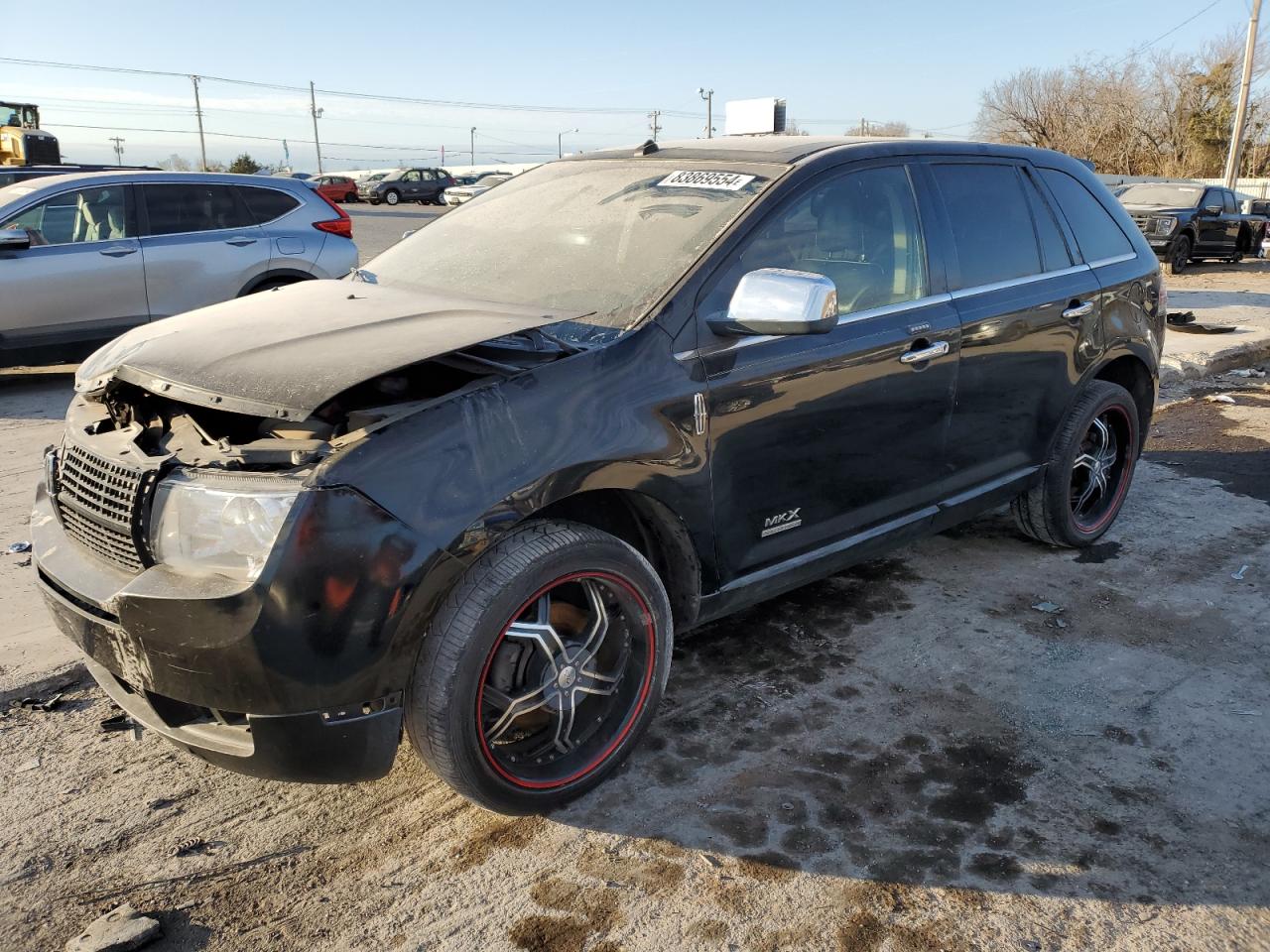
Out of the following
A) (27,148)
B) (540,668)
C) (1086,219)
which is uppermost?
(27,148)

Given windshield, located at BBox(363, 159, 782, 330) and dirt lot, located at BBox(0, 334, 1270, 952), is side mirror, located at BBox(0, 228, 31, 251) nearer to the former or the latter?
dirt lot, located at BBox(0, 334, 1270, 952)

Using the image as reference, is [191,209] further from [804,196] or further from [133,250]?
[804,196]

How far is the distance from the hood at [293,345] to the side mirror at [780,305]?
1.68ft

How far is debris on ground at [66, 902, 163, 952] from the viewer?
93.3 inches

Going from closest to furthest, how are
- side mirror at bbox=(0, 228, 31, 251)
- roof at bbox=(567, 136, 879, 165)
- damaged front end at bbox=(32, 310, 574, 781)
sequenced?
1. damaged front end at bbox=(32, 310, 574, 781)
2. roof at bbox=(567, 136, 879, 165)
3. side mirror at bbox=(0, 228, 31, 251)

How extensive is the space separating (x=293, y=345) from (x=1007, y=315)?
2789mm

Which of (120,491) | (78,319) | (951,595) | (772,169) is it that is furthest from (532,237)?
(78,319)

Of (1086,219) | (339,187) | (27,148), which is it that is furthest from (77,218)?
(339,187)

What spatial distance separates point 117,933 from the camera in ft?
7.89

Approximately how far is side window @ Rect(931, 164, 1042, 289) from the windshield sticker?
97 cm

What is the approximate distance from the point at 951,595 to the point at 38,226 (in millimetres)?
7405

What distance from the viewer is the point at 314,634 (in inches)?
92.9

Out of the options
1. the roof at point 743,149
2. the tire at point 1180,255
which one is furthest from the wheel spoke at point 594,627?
the tire at point 1180,255

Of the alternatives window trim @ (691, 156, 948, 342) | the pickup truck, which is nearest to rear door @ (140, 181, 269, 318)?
window trim @ (691, 156, 948, 342)
